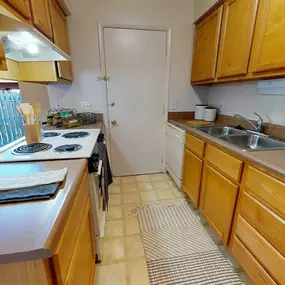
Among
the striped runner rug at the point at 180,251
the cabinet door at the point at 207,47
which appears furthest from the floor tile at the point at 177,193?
the cabinet door at the point at 207,47

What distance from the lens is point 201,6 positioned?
2113 mm

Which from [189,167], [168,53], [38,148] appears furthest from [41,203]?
[168,53]

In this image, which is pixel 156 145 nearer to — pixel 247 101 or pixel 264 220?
pixel 247 101

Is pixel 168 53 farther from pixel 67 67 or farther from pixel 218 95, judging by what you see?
pixel 67 67

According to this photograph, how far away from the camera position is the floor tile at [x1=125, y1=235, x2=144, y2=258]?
1.47 metres

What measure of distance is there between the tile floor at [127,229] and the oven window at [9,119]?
118 cm

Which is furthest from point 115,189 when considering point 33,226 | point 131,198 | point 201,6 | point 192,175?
point 201,6

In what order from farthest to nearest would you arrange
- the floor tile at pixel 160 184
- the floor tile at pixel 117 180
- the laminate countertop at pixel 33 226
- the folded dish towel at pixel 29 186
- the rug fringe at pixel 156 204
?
the floor tile at pixel 117 180
the floor tile at pixel 160 184
the rug fringe at pixel 156 204
the folded dish towel at pixel 29 186
the laminate countertop at pixel 33 226

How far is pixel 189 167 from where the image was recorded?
2.03 m

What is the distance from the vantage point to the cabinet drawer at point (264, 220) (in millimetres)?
937

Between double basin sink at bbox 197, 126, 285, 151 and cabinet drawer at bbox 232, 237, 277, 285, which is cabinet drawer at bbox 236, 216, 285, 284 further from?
double basin sink at bbox 197, 126, 285, 151

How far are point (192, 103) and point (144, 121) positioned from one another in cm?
78

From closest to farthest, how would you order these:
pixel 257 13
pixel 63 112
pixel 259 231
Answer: pixel 259 231
pixel 257 13
pixel 63 112

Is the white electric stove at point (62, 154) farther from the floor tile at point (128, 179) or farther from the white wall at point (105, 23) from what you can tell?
the floor tile at point (128, 179)
